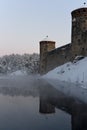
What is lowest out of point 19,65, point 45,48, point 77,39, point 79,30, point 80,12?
point 19,65

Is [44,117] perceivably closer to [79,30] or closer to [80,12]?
[79,30]

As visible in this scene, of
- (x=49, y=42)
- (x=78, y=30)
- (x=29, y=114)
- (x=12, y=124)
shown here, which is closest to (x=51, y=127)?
(x=12, y=124)

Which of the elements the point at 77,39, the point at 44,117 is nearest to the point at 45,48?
the point at 77,39

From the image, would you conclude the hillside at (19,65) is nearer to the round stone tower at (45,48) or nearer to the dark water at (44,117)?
the round stone tower at (45,48)

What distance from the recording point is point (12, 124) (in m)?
8.20

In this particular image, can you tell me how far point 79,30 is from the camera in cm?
3334

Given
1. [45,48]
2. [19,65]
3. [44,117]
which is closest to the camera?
[44,117]

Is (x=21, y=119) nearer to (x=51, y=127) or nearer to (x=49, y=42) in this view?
(x=51, y=127)

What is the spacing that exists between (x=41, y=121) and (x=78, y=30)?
26.1 metres

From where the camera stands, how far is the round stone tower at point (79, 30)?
32.7 meters

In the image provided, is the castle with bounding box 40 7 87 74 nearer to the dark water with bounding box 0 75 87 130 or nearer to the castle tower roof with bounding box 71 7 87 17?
the castle tower roof with bounding box 71 7 87 17

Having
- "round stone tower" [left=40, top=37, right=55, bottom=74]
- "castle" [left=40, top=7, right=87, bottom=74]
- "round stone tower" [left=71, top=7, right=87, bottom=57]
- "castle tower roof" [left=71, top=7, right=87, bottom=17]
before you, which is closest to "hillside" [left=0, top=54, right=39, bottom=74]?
"round stone tower" [left=40, top=37, right=55, bottom=74]

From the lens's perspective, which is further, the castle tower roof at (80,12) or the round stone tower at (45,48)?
the round stone tower at (45,48)

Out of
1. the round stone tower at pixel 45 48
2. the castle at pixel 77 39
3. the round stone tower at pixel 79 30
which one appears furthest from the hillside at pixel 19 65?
the round stone tower at pixel 79 30
